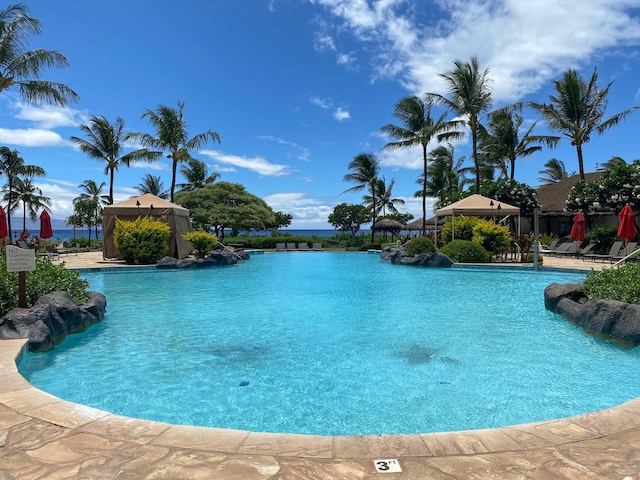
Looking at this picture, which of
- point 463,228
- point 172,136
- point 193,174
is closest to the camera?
point 463,228

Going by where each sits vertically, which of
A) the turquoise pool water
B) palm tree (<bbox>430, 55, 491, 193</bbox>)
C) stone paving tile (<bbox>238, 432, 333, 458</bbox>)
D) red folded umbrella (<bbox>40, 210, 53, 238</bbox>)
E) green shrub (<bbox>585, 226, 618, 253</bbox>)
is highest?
palm tree (<bbox>430, 55, 491, 193</bbox>)

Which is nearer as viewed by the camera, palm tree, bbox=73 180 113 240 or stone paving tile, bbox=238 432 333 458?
stone paving tile, bbox=238 432 333 458

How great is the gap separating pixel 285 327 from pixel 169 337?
189 cm

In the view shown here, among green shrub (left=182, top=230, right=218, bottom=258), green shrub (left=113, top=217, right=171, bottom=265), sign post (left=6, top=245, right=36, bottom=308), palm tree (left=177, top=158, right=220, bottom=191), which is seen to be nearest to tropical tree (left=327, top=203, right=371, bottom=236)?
palm tree (left=177, top=158, right=220, bottom=191)

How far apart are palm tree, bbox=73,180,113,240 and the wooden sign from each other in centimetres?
3434

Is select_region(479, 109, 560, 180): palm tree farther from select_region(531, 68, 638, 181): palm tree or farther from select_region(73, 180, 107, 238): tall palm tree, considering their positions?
select_region(73, 180, 107, 238): tall palm tree

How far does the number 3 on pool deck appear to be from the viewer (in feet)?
7.05

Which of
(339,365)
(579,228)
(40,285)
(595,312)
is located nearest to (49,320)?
(40,285)

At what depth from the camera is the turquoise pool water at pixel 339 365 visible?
3719 millimetres

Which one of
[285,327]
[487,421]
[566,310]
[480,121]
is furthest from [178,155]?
[487,421]

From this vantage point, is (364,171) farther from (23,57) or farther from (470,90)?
(23,57)

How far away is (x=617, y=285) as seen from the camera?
660 cm

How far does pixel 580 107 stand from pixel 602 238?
7.65 metres

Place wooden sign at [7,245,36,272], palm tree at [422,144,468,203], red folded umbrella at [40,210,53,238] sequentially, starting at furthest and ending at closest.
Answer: palm tree at [422,144,468,203], red folded umbrella at [40,210,53,238], wooden sign at [7,245,36,272]
